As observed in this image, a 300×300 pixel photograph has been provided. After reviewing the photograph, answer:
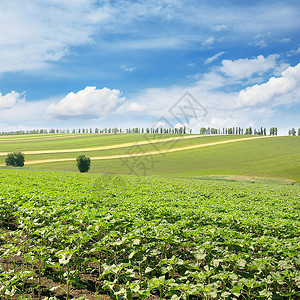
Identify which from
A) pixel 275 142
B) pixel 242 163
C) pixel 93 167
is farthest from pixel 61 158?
pixel 275 142

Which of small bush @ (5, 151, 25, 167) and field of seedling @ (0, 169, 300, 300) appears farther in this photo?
small bush @ (5, 151, 25, 167)

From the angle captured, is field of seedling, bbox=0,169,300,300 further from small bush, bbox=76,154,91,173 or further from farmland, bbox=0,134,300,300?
small bush, bbox=76,154,91,173

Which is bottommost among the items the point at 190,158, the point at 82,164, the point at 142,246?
the point at 82,164

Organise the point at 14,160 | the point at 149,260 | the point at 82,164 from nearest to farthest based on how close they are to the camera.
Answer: the point at 149,260, the point at 82,164, the point at 14,160

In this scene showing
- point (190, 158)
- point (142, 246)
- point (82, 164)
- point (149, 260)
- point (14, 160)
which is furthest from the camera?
point (190, 158)

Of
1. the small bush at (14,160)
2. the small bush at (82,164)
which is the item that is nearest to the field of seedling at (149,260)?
the small bush at (82,164)

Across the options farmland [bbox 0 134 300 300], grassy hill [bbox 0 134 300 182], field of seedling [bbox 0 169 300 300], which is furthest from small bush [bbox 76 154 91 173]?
field of seedling [bbox 0 169 300 300]

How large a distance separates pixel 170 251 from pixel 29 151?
372 feet

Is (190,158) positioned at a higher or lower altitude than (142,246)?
lower

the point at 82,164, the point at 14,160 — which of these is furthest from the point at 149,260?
the point at 14,160

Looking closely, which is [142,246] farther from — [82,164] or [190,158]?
[190,158]

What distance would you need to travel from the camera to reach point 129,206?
488 inches

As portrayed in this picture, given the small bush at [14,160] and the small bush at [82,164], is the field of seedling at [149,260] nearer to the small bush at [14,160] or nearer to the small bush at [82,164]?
the small bush at [82,164]

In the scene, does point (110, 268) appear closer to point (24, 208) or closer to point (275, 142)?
point (24, 208)
